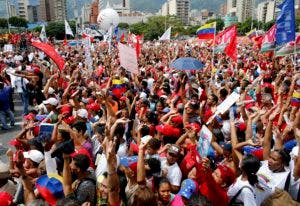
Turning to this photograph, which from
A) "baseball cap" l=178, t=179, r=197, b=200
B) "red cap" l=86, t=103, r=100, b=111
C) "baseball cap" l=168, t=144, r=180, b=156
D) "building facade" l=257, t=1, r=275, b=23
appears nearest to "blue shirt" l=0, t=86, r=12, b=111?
"red cap" l=86, t=103, r=100, b=111

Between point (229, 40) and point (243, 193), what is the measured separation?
9185 millimetres

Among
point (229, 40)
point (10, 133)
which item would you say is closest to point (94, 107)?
point (10, 133)

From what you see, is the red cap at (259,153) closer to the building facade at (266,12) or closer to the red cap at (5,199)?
the red cap at (5,199)

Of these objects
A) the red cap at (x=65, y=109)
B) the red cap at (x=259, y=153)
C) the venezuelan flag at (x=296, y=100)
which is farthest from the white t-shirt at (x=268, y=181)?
the red cap at (x=65, y=109)

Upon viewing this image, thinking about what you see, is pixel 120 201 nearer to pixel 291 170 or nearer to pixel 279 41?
pixel 291 170

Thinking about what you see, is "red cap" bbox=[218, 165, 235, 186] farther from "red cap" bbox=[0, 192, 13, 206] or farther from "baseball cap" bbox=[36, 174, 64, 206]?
"red cap" bbox=[0, 192, 13, 206]

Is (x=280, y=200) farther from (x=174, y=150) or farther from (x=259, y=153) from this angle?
(x=259, y=153)

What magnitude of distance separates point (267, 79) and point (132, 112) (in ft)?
13.3

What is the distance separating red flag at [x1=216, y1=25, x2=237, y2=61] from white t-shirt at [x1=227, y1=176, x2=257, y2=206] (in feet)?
27.9

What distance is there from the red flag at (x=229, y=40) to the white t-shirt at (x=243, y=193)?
851cm

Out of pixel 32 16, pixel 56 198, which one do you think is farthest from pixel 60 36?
pixel 32 16

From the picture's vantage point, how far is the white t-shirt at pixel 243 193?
3102 millimetres

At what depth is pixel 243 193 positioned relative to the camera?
3162 mm

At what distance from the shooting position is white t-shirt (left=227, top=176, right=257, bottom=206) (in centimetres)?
310
